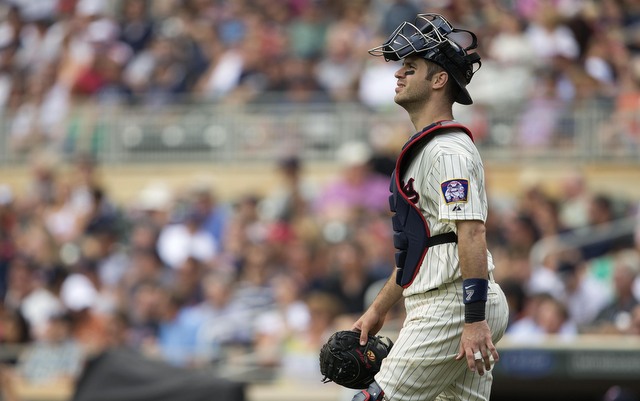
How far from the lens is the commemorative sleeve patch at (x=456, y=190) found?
4.96 m

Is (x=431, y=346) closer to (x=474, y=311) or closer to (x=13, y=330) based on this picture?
(x=474, y=311)

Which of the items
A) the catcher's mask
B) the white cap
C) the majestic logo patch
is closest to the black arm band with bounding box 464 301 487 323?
the majestic logo patch

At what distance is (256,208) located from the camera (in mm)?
13633

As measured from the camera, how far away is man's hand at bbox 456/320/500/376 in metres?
4.83

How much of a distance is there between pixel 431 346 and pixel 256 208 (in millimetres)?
8624

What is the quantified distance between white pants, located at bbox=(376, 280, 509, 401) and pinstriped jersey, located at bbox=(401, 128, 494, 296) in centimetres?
7

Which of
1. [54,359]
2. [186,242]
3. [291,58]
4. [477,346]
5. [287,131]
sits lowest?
[477,346]

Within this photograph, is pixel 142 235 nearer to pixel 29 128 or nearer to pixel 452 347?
pixel 29 128

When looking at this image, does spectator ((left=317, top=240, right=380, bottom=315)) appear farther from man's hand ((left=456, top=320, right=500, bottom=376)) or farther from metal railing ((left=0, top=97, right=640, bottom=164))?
man's hand ((left=456, top=320, right=500, bottom=376))

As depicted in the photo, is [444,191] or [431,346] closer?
[444,191]

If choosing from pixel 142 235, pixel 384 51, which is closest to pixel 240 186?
pixel 142 235

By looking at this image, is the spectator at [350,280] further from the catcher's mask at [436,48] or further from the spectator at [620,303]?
the catcher's mask at [436,48]

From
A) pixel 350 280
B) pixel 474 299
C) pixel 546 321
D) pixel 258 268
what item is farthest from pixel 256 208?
pixel 474 299

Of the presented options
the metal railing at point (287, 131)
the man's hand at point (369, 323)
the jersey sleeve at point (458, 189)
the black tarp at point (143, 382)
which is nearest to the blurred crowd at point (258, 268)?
the metal railing at point (287, 131)
